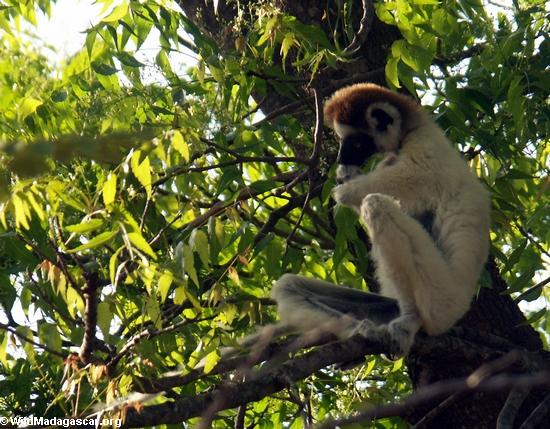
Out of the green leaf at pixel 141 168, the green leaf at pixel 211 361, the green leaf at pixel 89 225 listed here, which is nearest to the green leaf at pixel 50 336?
the green leaf at pixel 89 225

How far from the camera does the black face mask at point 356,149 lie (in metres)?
7.18

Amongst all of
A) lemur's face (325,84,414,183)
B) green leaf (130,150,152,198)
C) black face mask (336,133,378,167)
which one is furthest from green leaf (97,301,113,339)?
lemur's face (325,84,414,183)

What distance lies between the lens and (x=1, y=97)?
6.59m

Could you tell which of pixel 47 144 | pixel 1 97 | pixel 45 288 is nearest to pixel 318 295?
pixel 45 288

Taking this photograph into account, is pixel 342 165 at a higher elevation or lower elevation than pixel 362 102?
lower

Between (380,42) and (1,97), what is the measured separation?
3311 millimetres

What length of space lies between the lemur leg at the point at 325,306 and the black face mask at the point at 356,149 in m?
1.07

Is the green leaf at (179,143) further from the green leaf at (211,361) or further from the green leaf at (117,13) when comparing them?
the green leaf at (117,13)

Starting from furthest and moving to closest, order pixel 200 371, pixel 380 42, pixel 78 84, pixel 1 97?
pixel 380 42
pixel 78 84
pixel 1 97
pixel 200 371

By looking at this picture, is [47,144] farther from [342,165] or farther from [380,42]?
[380,42]

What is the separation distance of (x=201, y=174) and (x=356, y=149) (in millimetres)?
1671

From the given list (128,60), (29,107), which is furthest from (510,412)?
(29,107)

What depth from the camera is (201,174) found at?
6.26m

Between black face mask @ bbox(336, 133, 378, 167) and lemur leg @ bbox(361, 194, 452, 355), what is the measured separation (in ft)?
3.27
